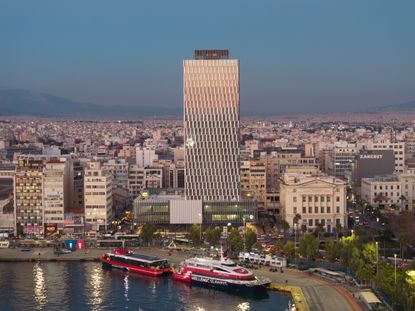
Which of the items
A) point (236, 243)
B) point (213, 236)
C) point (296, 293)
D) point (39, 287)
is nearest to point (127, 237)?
point (213, 236)

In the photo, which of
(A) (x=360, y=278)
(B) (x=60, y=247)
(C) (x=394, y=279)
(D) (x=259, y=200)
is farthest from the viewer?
(D) (x=259, y=200)

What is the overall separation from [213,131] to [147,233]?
409 inches

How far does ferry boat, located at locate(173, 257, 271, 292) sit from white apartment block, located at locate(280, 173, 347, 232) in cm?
1499

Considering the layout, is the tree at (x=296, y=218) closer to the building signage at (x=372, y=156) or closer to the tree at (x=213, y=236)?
the tree at (x=213, y=236)

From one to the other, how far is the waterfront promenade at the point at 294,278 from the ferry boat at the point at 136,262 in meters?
Result: 1.57

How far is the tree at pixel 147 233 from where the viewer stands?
179ft

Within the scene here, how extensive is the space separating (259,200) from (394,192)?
37.6ft

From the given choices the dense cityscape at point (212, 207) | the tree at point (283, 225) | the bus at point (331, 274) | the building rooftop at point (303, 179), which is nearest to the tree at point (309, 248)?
the dense cityscape at point (212, 207)

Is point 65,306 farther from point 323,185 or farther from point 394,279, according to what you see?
point 323,185

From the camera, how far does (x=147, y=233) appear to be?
54.6m

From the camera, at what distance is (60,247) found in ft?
179

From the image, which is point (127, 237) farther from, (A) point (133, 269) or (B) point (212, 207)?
(A) point (133, 269)

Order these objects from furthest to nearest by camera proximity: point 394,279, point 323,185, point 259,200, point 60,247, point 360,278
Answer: point 259,200 < point 323,185 < point 60,247 < point 360,278 < point 394,279

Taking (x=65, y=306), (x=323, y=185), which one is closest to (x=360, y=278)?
(x=65, y=306)
